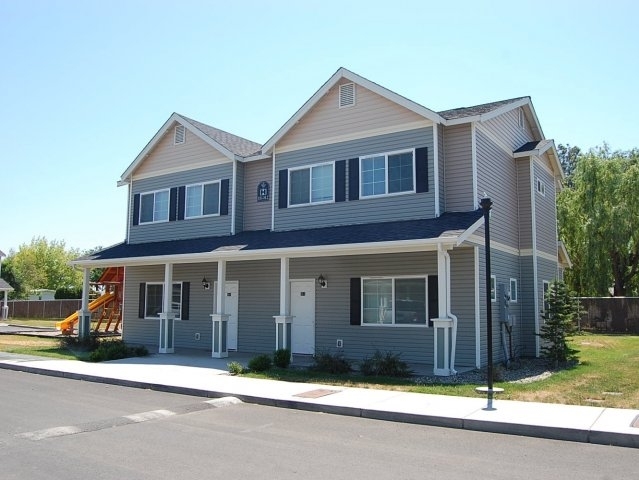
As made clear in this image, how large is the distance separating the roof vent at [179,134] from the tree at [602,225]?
22.3m

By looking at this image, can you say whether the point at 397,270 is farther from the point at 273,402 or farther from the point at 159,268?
the point at 159,268

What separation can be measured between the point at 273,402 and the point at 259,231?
901 centimetres

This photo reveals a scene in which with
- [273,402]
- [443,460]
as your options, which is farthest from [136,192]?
[443,460]

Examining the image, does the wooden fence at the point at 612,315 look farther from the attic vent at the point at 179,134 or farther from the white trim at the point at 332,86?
the attic vent at the point at 179,134

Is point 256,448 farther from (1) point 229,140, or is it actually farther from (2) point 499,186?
(1) point 229,140

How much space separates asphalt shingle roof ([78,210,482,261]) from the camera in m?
13.6

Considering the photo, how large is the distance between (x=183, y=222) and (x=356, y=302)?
24.9 feet

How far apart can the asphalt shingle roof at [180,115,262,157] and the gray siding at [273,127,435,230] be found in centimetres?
269

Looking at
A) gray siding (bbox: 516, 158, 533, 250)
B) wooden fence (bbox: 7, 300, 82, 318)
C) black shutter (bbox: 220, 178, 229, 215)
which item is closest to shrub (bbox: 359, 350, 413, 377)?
gray siding (bbox: 516, 158, 533, 250)

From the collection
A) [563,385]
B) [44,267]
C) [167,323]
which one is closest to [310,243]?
[167,323]

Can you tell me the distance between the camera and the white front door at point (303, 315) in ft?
55.4

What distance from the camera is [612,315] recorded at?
28016mm

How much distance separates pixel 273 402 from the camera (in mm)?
9984

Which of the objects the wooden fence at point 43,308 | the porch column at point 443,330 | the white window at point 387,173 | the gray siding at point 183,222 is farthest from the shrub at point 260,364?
the wooden fence at point 43,308
